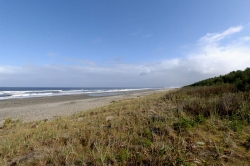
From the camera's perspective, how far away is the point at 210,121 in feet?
15.1

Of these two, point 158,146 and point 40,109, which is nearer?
point 158,146

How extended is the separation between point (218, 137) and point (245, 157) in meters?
0.89

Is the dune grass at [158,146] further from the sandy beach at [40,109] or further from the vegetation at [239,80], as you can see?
the sandy beach at [40,109]

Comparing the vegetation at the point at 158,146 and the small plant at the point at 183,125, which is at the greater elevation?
the small plant at the point at 183,125

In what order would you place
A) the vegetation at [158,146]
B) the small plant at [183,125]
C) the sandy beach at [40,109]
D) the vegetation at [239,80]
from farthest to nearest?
1. the sandy beach at [40,109]
2. the vegetation at [239,80]
3. the small plant at [183,125]
4. the vegetation at [158,146]

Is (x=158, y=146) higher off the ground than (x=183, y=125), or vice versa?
→ (x=183, y=125)

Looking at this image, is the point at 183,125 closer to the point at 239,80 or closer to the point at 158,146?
the point at 158,146

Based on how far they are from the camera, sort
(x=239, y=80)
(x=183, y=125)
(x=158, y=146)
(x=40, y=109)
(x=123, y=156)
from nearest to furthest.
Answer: (x=123, y=156)
(x=158, y=146)
(x=183, y=125)
(x=239, y=80)
(x=40, y=109)

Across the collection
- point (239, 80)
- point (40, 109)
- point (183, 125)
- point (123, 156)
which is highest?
point (239, 80)

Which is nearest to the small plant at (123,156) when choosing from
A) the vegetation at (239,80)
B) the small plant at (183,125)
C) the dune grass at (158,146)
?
the dune grass at (158,146)

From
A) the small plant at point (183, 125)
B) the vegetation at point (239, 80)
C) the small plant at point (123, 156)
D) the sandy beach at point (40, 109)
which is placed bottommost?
the sandy beach at point (40, 109)

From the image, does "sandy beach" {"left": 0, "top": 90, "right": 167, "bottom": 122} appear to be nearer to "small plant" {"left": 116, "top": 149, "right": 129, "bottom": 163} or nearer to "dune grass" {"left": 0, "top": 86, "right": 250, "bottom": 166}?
"dune grass" {"left": 0, "top": 86, "right": 250, "bottom": 166}

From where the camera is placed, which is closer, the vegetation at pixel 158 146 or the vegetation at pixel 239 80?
the vegetation at pixel 158 146

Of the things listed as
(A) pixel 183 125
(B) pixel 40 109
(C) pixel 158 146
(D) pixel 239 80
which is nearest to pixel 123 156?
(C) pixel 158 146
